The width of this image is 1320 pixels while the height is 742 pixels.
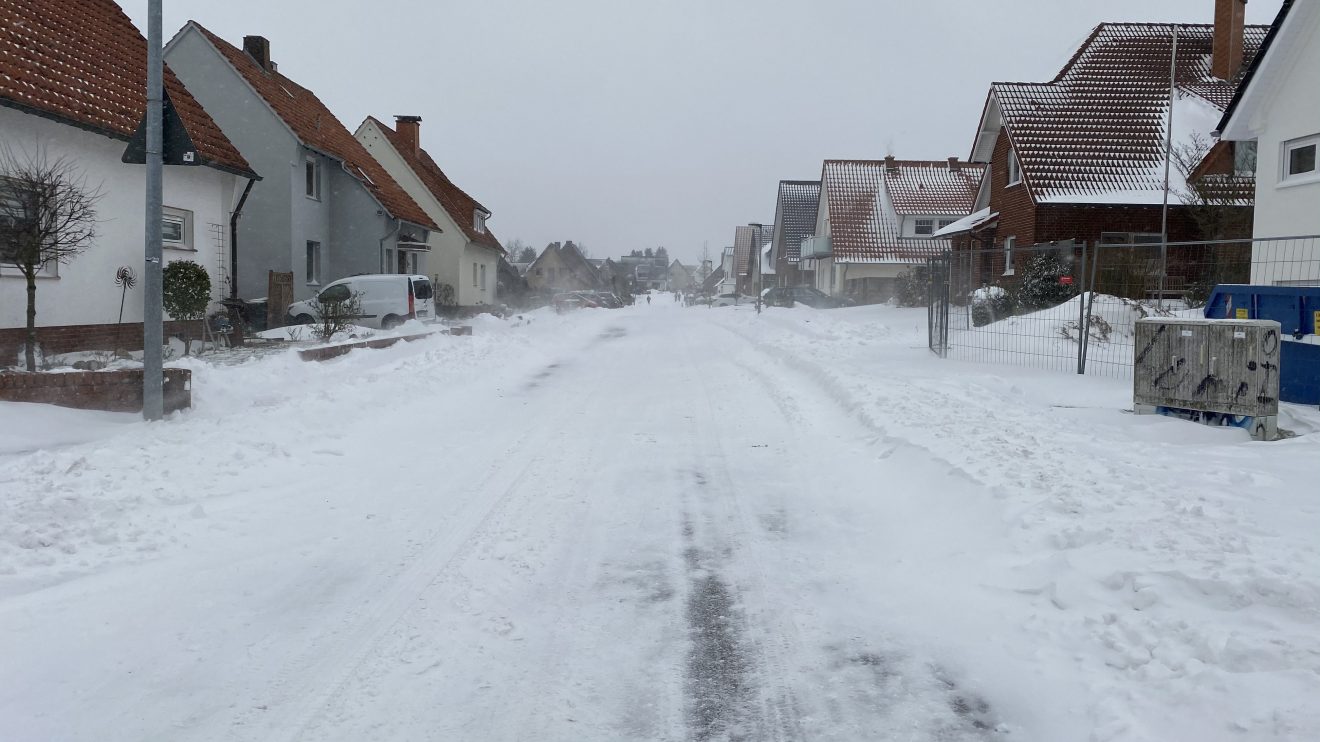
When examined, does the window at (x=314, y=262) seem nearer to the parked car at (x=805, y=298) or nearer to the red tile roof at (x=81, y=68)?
the red tile roof at (x=81, y=68)

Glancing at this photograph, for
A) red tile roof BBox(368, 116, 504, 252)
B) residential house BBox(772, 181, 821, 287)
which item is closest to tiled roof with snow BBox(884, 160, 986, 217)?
residential house BBox(772, 181, 821, 287)

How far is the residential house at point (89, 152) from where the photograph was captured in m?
13.2

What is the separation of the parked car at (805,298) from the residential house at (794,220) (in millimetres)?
17678

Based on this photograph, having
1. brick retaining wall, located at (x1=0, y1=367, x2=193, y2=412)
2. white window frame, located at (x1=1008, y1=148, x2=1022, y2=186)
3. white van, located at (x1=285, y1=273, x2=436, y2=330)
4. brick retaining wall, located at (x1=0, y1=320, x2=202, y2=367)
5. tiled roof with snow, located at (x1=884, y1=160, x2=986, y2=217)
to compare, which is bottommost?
brick retaining wall, located at (x1=0, y1=367, x2=193, y2=412)

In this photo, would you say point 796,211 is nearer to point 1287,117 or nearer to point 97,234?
point 1287,117

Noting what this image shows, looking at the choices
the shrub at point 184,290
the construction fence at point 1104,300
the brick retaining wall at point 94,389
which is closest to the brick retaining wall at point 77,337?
the shrub at point 184,290

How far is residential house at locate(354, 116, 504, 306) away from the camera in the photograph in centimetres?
3988

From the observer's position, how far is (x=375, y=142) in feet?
131

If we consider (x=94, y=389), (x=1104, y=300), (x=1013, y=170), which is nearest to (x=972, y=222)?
(x=1013, y=170)

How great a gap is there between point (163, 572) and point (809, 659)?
135 inches

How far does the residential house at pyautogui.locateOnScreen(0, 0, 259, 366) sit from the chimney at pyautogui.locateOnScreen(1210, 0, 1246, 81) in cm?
2669

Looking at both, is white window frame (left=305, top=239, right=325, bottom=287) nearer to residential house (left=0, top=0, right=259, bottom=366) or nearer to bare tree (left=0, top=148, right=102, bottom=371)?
residential house (left=0, top=0, right=259, bottom=366)

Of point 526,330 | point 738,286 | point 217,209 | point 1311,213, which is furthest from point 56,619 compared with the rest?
point 738,286

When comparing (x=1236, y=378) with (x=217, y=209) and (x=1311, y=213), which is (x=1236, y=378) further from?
(x=217, y=209)
